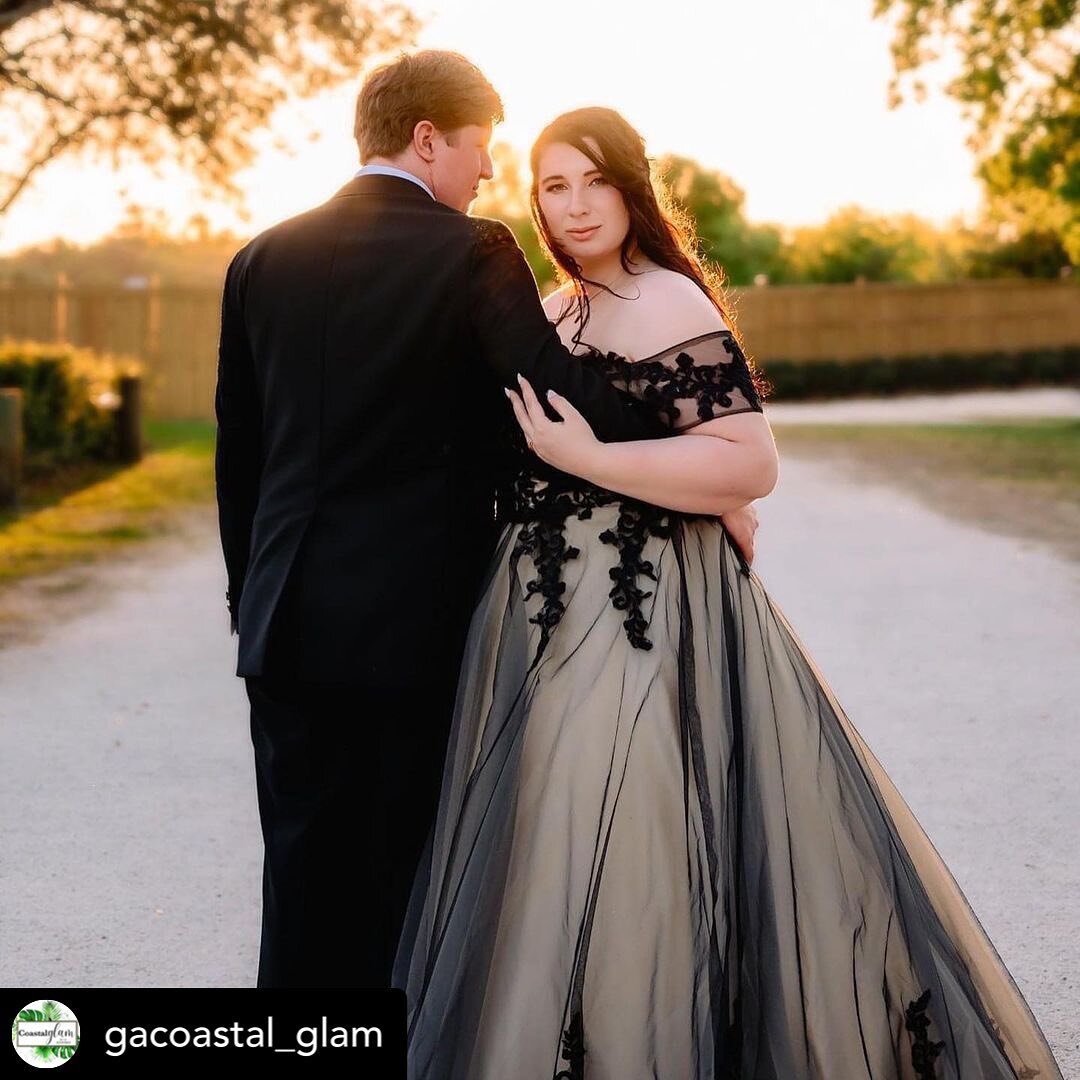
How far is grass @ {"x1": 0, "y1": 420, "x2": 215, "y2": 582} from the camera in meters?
10.7

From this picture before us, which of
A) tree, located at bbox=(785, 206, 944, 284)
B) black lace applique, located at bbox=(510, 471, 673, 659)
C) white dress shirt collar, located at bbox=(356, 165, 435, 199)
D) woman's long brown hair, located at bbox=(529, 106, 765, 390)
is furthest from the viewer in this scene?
tree, located at bbox=(785, 206, 944, 284)

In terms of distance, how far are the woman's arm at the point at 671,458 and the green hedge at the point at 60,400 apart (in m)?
12.7

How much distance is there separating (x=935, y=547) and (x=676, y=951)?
8.78m

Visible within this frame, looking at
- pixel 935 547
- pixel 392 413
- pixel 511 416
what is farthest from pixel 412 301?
pixel 935 547

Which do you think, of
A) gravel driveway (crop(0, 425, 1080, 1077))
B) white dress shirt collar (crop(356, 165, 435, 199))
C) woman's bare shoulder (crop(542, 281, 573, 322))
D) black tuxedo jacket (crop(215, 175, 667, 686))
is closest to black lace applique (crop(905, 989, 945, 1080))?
gravel driveway (crop(0, 425, 1080, 1077))

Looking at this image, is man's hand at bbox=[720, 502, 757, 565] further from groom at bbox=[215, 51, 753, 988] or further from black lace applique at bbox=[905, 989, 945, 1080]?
black lace applique at bbox=[905, 989, 945, 1080]

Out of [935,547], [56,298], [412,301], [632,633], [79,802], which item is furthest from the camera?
[56,298]

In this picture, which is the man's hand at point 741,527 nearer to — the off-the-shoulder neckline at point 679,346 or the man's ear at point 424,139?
the off-the-shoulder neckline at point 679,346

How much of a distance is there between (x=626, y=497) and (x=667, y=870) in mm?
726

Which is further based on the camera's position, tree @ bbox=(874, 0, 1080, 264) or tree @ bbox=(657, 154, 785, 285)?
tree @ bbox=(657, 154, 785, 285)

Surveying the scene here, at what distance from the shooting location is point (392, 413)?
2779 mm

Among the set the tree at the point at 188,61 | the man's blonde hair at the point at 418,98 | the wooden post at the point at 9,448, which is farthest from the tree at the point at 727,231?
the man's blonde hair at the point at 418,98

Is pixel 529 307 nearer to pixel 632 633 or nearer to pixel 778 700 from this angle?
pixel 632 633

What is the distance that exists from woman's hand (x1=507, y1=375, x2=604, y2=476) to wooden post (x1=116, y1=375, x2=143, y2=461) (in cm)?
1463
